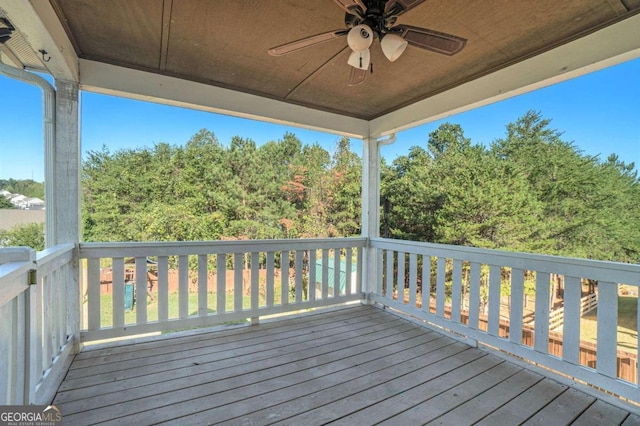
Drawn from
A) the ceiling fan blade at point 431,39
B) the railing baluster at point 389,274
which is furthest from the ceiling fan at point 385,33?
the railing baluster at point 389,274

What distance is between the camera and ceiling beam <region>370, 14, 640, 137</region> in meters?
1.83

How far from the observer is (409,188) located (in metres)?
6.46

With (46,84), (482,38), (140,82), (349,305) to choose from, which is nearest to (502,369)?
(349,305)

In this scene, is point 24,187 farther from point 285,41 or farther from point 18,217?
point 285,41

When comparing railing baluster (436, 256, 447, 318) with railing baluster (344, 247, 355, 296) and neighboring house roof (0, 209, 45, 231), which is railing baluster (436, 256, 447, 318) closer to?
railing baluster (344, 247, 355, 296)

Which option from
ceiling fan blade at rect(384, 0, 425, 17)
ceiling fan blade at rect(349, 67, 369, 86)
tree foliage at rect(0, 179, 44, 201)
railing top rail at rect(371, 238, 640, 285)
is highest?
ceiling fan blade at rect(384, 0, 425, 17)

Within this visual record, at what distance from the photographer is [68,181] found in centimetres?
227

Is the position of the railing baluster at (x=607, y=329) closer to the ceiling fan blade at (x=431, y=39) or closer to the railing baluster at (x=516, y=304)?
the railing baluster at (x=516, y=304)

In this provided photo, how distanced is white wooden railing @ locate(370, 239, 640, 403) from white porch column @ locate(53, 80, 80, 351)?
3.12 metres

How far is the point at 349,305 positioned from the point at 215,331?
5.48 feet

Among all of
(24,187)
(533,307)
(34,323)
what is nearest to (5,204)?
(24,187)

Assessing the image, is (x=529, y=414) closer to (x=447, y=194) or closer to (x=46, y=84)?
(x=46, y=84)

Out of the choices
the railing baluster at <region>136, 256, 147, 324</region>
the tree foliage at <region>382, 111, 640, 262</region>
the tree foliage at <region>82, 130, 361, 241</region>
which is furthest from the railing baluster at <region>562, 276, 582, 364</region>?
the tree foliage at <region>82, 130, 361, 241</region>

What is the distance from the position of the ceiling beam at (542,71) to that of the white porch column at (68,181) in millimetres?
3189
